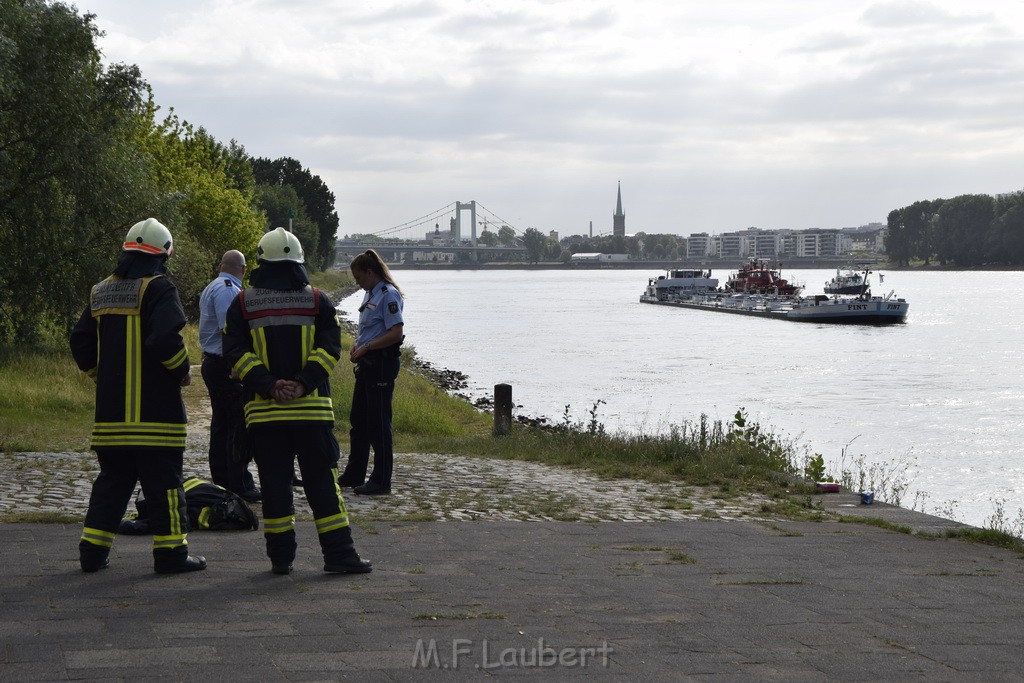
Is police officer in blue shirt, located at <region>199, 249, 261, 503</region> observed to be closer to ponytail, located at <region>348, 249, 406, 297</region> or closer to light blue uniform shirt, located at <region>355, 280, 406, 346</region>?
ponytail, located at <region>348, 249, 406, 297</region>

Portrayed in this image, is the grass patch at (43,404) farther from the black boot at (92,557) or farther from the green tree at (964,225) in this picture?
the green tree at (964,225)

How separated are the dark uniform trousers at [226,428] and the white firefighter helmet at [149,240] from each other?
8.04ft

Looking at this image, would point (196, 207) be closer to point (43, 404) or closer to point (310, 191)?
point (43, 404)

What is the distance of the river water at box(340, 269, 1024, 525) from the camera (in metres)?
23.7

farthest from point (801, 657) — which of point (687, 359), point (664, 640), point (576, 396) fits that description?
point (687, 359)

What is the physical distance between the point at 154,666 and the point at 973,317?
8549 cm

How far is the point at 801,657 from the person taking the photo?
5.25 m

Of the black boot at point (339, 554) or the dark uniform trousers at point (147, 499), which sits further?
the black boot at point (339, 554)

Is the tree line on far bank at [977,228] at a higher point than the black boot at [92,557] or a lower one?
higher

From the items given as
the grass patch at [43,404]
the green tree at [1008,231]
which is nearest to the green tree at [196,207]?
the grass patch at [43,404]

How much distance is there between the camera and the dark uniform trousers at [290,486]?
6.60 m

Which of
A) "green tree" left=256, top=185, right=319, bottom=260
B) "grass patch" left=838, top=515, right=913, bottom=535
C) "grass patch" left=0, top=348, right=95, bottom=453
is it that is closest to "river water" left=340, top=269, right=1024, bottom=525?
"grass patch" left=838, top=515, right=913, bottom=535

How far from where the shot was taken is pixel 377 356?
32.3ft

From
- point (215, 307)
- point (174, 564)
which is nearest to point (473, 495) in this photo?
point (215, 307)
